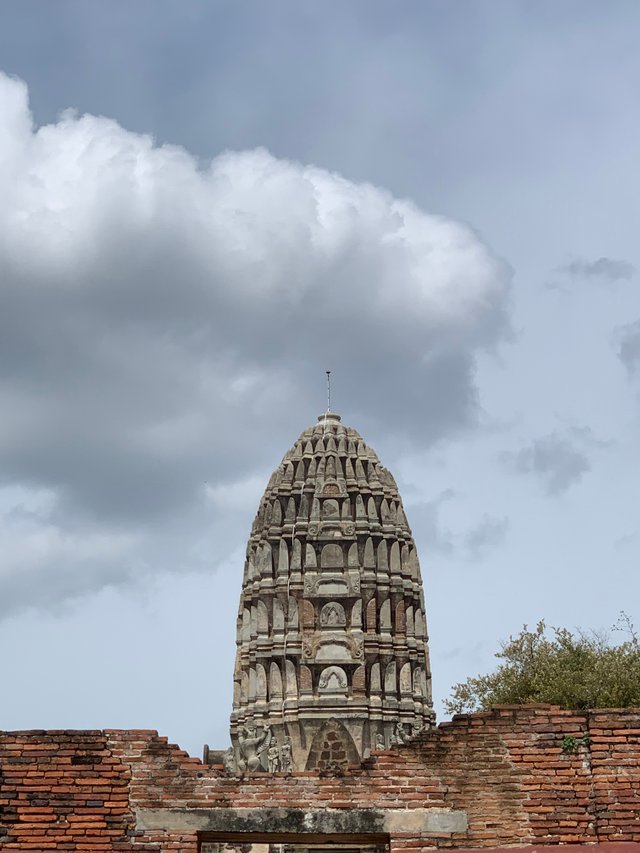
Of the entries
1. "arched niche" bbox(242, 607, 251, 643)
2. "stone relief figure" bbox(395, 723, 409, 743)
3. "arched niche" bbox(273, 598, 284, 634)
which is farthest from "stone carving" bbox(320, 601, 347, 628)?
"stone relief figure" bbox(395, 723, 409, 743)

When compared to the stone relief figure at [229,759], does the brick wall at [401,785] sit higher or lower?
lower

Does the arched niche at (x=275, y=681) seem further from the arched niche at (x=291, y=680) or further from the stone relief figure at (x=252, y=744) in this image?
the stone relief figure at (x=252, y=744)

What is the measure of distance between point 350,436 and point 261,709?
33.5 feet

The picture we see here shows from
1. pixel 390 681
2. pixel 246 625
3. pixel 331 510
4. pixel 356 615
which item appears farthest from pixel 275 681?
pixel 331 510

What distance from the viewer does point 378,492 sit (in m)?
44.6

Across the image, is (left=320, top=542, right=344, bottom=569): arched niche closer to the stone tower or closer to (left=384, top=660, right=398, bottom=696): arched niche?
the stone tower

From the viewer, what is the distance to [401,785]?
1672 cm

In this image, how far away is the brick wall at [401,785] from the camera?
16.5m

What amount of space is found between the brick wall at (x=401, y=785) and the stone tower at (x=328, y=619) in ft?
70.7

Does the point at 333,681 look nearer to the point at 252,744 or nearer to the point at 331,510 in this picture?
the point at 252,744

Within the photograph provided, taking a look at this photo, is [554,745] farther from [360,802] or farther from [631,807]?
[360,802]

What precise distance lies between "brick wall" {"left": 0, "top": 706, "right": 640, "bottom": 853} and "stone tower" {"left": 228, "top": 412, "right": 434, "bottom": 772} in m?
21.5

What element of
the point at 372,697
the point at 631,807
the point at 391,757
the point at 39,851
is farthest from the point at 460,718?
the point at 372,697

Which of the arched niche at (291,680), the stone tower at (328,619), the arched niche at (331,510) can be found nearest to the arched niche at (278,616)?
the stone tower at (328,619)
